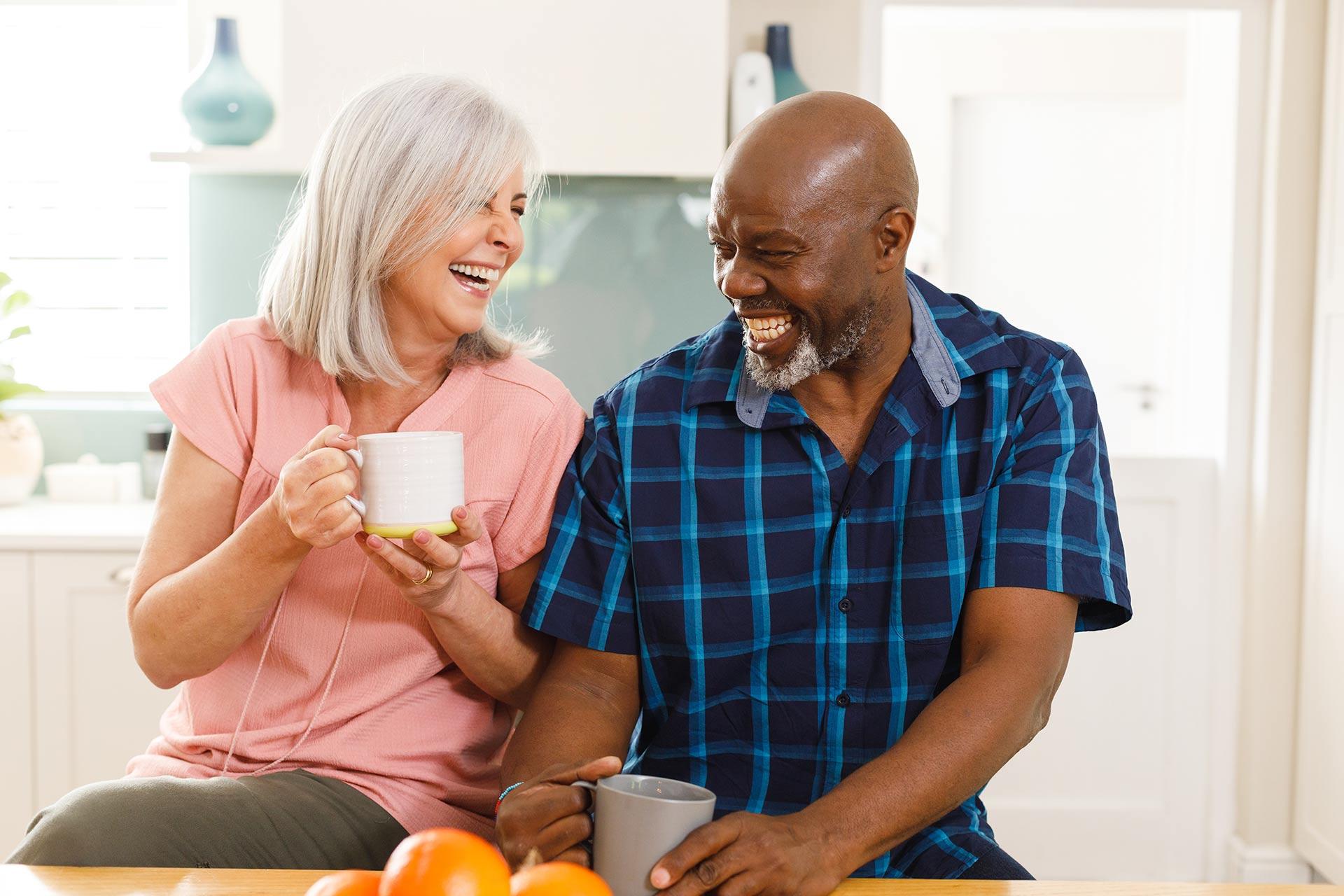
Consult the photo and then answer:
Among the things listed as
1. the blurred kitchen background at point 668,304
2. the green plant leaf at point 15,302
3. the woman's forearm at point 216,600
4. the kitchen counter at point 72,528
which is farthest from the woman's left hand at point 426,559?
the green plant leaf at point 15,302

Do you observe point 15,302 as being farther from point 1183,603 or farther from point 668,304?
point 1183,603

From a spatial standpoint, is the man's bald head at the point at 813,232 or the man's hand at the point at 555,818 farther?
the man's bald head at the point at 813,232

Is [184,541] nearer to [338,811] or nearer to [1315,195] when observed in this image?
[338,811]

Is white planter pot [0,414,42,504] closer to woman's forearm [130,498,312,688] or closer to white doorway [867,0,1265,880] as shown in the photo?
woman's forearm [130,498,312,688]

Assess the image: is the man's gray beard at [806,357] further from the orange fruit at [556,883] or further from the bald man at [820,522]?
the orange fruit at [556,883]

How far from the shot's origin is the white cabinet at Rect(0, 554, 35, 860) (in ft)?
7.87

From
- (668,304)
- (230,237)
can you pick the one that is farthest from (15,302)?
(668,304)

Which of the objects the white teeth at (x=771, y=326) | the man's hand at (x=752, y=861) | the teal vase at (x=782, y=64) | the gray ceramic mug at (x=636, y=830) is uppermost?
the teal vase at (x=782, y=64)

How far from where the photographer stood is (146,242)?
3.18 m

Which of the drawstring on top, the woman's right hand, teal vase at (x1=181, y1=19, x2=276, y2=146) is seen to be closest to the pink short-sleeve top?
the drawstring on top

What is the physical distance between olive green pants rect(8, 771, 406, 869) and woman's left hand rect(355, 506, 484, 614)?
0.80 feet

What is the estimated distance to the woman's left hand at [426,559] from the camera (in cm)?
115

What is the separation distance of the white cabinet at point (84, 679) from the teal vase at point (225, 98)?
906 millimetres

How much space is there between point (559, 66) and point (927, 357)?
4.52ft
